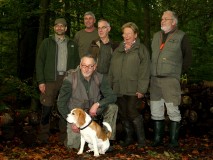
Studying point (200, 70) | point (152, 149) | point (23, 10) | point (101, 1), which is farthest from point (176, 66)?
point (200, 70)

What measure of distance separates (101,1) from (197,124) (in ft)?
18.8

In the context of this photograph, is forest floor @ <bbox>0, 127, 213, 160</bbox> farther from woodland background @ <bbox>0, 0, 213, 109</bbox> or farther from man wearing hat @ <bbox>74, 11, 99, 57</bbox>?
man wearing hat @ <bbox>74, 11, 99, 57</bbox>

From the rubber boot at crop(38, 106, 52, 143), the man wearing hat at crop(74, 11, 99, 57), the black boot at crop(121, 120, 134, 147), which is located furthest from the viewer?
the man wearing hat at crop(74, 11, 99, 57)

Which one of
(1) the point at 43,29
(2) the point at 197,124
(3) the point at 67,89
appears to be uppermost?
(1) the point at 43,29

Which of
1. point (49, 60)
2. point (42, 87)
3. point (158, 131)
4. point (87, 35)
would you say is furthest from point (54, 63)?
point (158, 131)

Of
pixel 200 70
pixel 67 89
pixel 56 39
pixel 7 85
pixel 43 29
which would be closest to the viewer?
pixel 67 89

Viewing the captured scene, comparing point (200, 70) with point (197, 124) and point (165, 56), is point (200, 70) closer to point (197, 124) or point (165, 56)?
point (197, 124)

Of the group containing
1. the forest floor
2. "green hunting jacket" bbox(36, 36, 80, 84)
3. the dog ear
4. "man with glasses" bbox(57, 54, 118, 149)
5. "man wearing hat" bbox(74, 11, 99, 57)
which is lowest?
the forest floor

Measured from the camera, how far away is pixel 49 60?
24.5ft

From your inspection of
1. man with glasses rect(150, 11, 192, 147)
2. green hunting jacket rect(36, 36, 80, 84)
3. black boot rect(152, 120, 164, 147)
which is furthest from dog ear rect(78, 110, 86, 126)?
black boot rect(152, 120, 164, 147)

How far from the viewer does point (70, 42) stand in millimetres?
7625

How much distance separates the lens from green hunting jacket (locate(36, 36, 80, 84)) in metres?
7.48

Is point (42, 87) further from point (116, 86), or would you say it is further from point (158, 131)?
point (158, 131)

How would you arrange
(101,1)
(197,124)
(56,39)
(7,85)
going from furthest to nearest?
(101,1)
(197,124)
(7,85)
(56,39)
